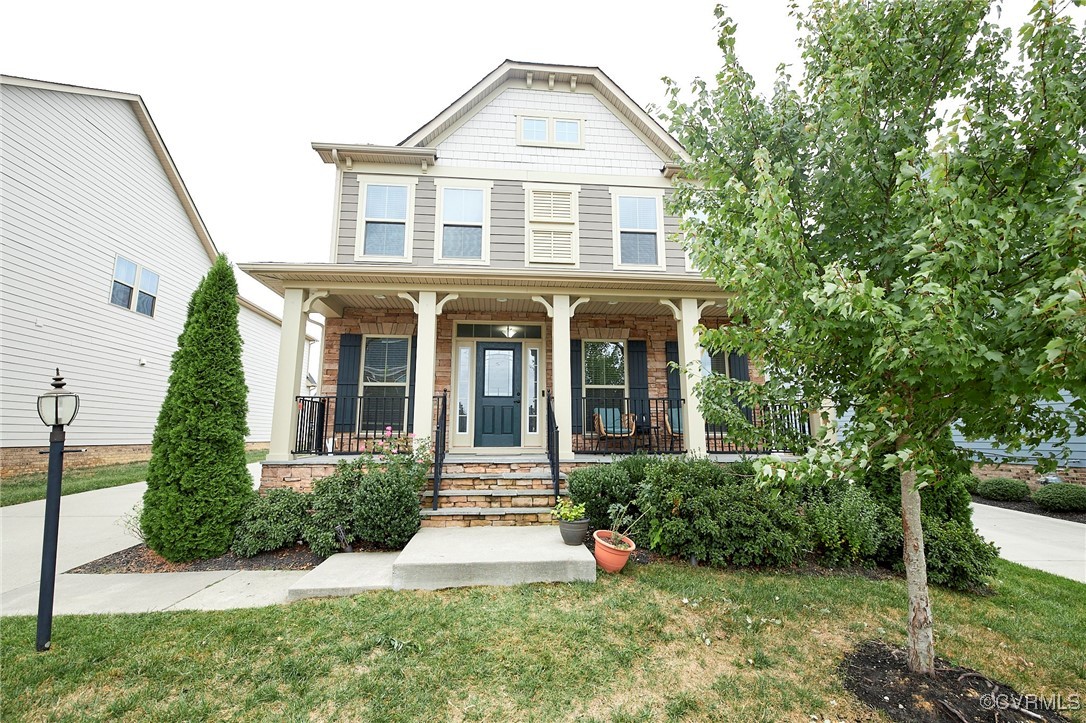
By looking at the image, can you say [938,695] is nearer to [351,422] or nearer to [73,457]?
[351,422]

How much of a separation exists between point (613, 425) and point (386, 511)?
398 centimetres

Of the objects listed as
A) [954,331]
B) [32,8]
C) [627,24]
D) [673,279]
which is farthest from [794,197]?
[32,8]

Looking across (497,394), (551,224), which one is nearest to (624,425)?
(497,394)

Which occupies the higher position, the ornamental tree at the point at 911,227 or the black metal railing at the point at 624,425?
the ornamental tree at the point at 911,227

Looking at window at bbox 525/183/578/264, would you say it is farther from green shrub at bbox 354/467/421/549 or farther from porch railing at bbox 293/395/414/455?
green shrub at bbox 354/467/421/549

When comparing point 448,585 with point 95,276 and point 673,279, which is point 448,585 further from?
point 95,276

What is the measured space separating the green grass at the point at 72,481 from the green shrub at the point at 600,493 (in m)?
7.10

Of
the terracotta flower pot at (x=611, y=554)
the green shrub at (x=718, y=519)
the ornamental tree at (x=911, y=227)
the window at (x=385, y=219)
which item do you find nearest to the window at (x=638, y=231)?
the window at (x=385, y=219)

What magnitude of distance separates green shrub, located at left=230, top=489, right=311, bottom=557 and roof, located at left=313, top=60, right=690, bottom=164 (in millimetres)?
6041

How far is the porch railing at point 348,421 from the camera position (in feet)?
21.5

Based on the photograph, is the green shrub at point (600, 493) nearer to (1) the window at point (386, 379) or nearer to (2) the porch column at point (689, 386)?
(2) the porch column at point (689, 386)

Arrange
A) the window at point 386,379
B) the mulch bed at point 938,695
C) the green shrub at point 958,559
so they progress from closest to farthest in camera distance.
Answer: the mulch bed at point 938,695
the green shrub at point 958,559
the window at point 386,379

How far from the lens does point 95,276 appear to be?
379 inches

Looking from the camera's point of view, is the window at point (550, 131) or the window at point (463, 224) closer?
the window at point (463, 224)
